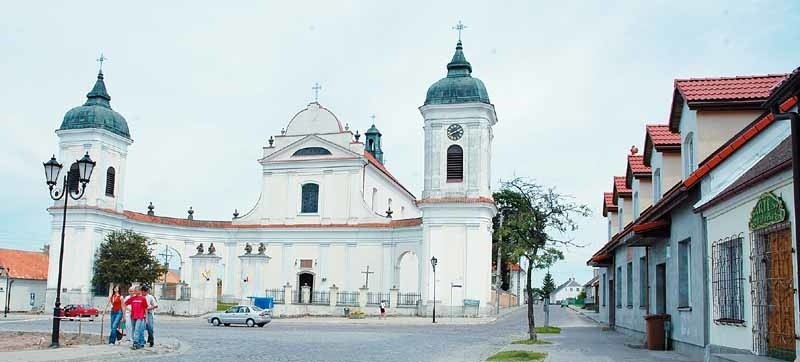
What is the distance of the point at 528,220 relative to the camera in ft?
82.5

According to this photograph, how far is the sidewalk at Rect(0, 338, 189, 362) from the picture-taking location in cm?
1623

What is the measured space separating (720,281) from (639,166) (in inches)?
495

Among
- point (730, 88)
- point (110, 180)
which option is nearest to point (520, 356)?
point (730, 88)

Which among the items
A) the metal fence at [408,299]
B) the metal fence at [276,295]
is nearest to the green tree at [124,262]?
the metal fence at [276,295]

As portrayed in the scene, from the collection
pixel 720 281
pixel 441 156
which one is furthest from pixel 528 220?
pixel 441 156

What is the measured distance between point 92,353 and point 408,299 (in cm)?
3384

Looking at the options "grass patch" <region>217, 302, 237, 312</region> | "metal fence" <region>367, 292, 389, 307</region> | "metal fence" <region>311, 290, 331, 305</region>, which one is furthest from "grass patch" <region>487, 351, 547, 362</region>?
"grass patch" <region>217, 302, 237, 312</region>

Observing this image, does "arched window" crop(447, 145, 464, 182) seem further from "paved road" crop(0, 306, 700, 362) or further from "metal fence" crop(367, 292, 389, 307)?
"paved road" crop(0, 306, 700, 362)

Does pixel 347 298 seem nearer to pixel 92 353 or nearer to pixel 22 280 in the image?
pixel 22 280

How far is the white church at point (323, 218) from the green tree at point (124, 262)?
0.78m

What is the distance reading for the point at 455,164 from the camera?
166ft

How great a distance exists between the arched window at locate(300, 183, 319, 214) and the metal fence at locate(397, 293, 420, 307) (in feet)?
36.7

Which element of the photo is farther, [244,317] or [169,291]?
[169,291]

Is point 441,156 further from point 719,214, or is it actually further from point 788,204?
point 788,204
